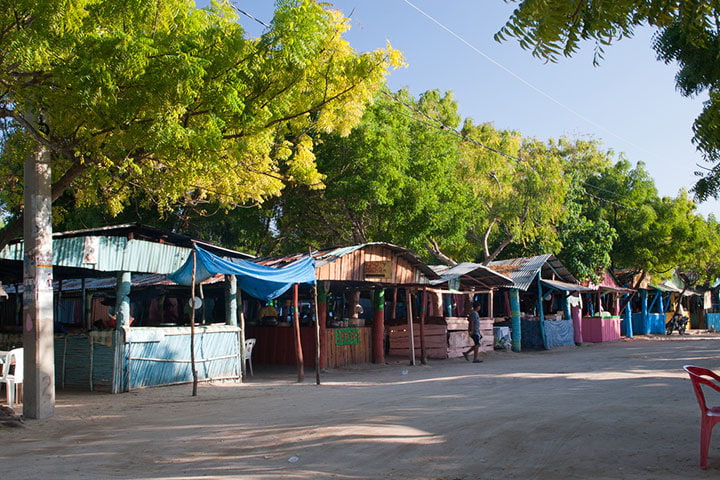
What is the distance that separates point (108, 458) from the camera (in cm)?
639

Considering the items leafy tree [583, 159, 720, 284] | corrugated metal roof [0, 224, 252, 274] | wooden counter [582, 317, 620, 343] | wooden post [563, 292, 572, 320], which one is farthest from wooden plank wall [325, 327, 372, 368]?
leafy tree [583, 159, 720, 284]

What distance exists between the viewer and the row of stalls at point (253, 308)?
477 inches

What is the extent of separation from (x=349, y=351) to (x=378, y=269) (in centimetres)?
253

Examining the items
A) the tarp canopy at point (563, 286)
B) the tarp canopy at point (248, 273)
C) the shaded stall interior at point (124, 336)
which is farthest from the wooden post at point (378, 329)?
the tarp canopy at point (563, 286)

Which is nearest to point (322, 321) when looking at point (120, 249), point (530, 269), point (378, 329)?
point (378, 329)

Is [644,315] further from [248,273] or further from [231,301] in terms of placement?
[248,273]

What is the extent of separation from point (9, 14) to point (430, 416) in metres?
7.36

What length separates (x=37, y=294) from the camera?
8766 millimetres

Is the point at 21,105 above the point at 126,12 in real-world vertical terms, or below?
below

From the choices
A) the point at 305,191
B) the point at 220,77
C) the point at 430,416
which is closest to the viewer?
the point at 430,416

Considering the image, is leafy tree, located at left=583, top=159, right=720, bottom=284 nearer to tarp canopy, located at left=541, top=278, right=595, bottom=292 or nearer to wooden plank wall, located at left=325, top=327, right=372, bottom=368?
tarp canopy, located at left=541, top=278, right=595, bottom=292

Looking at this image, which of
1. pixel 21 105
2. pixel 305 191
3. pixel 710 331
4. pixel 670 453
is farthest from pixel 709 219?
pixel 21 105

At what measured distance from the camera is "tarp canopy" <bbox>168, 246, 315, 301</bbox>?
39.0 feet

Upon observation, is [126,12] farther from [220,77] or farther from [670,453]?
[670,453]
